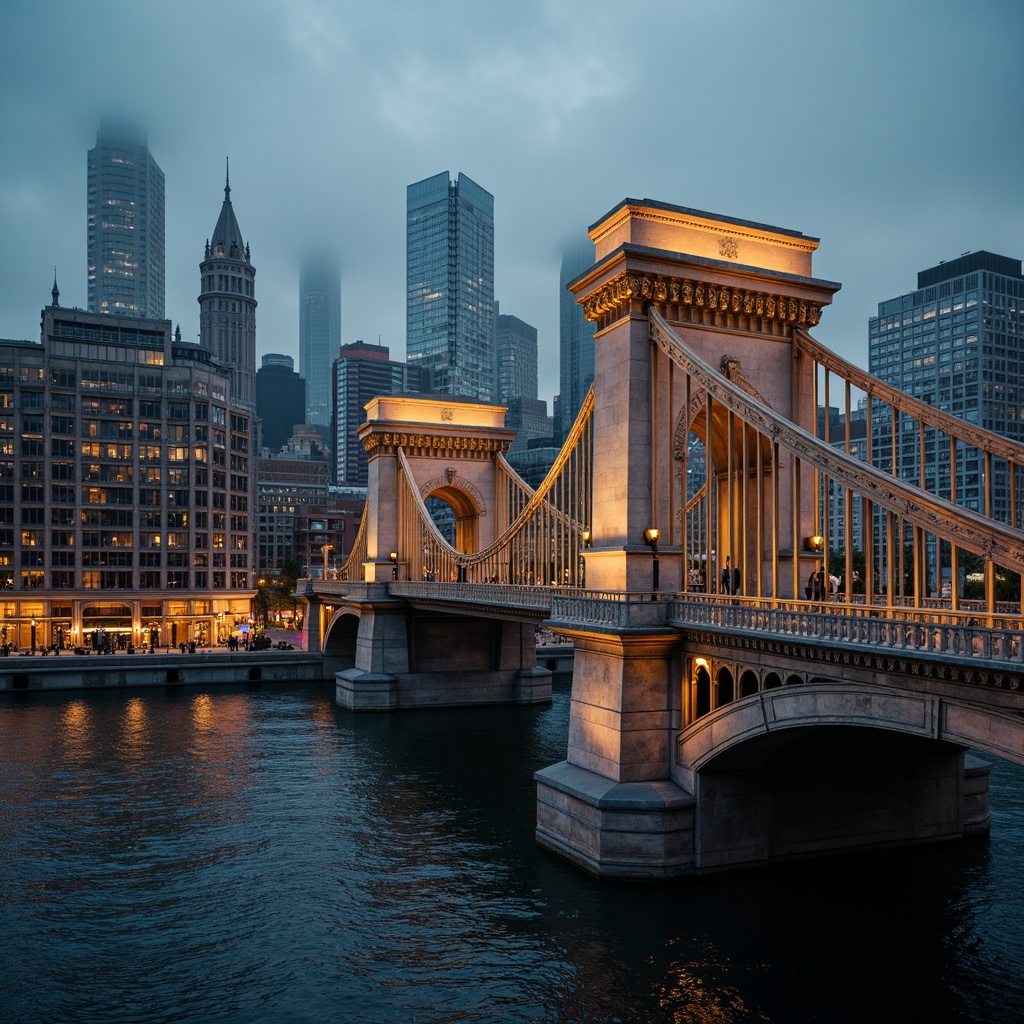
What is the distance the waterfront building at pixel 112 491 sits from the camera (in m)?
91.8

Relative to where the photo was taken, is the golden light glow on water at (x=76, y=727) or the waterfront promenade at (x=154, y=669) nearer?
the golden light glow on water at (x=76, y=727)

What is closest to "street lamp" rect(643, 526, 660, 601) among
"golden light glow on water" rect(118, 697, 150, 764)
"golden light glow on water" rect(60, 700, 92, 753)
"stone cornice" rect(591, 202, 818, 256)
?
"stone cornice" rect(591, 202, 818, 256)

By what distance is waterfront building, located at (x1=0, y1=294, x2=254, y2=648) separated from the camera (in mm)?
91812

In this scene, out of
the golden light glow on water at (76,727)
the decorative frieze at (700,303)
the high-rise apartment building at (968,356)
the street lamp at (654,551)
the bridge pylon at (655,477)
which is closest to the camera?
the bridge pylon at (655,477)

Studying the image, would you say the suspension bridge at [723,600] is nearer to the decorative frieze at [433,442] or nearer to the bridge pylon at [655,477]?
the bridge pylon at [655,477]

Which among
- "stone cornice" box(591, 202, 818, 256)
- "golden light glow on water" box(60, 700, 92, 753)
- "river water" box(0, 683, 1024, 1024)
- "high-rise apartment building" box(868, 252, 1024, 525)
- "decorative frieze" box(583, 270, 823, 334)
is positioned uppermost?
"high-rise apartment building" box(868, 252, 1024, 525)

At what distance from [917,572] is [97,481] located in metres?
92.0

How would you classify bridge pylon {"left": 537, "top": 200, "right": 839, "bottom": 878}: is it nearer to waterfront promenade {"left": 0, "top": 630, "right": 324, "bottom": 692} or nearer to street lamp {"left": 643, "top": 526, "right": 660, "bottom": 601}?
street lamp {"left": 643, "top": 526, "right": 660, "bottom": 601}

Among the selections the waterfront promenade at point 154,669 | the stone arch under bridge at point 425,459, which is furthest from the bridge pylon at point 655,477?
the waterfront promenade at point 154,669

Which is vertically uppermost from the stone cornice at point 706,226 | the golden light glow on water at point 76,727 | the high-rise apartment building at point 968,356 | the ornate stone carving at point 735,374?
the high-rise apartment building at point 968,356

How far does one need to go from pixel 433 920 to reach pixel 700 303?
18.6 metres

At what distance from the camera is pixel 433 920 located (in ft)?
77.5

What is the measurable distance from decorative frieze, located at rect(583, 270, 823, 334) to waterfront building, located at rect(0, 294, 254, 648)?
78709mm

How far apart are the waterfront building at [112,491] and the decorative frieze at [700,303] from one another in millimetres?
78709
